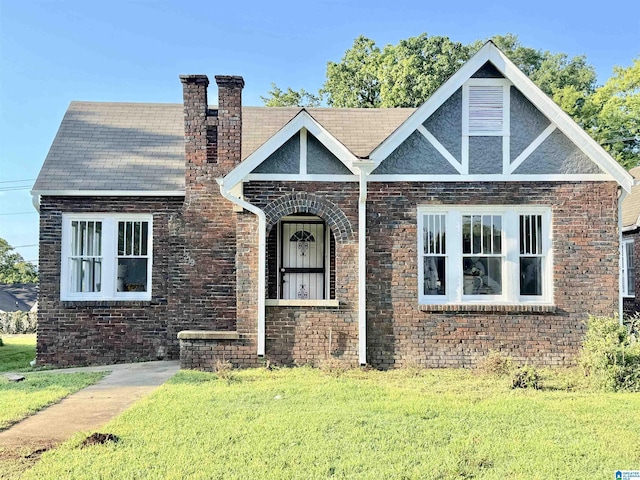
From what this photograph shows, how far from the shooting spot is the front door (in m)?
12.7

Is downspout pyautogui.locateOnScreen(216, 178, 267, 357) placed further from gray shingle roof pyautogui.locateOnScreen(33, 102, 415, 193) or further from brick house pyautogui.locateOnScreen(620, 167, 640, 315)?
brick house pyautogui.locateOnScreen(620, 167, 640, 315)

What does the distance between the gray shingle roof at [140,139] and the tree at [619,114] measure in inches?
637

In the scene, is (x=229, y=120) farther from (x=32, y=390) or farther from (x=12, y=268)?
(x=12, y=268)

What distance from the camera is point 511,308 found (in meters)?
10.5

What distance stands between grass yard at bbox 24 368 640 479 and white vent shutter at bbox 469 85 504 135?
474 cm

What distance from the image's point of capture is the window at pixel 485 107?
10.7 metres

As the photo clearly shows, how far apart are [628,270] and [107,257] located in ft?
47.9

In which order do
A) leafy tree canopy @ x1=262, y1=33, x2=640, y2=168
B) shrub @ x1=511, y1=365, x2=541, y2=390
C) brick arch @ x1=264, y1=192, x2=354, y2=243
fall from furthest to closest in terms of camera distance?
1. leafy tree canopy @ x1=262, y1=33, x2=640, y2=168
2. brick arch @ x1=264, y1=192, x2=354, y2=243
3. shrub @ x1=511, y1=365, x2=541, y2=390

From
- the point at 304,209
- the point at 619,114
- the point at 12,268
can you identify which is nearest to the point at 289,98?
the point at 619,114

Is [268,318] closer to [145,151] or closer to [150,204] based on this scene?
[150,204]

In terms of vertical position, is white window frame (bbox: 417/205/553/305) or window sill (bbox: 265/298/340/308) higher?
white window frame (bbox: 417/205/553/305)

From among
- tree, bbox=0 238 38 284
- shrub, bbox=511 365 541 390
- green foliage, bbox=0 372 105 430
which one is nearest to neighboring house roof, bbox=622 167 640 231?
shrub, bbox=511 365 541 390

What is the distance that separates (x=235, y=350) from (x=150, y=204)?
14.1 ft

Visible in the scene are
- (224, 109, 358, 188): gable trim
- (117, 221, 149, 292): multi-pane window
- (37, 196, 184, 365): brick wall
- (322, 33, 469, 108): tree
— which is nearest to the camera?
(224, 109, 358, 188): gable trim
